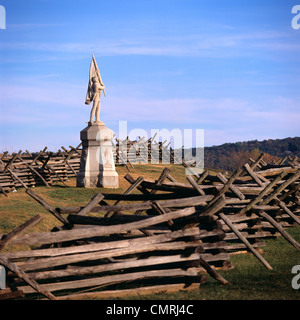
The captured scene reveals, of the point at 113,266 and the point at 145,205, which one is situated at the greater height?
the point at 145,205

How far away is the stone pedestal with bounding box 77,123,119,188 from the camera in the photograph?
72.3 ft

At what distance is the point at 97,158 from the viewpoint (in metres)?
22.2

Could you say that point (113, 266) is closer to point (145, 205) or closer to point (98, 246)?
point (98, 246)

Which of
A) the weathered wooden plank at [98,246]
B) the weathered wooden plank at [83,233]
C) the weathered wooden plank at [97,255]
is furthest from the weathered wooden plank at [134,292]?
the weathered wooden plank at [83,233]

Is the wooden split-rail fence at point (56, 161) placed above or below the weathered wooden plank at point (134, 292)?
above

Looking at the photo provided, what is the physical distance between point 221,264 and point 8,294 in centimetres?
433

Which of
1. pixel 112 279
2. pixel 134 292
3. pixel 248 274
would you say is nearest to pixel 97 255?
pixel 112 279

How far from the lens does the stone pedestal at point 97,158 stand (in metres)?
A: 22.0

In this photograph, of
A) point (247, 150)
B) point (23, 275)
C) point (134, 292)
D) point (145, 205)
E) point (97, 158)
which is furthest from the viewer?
point (247, 150)

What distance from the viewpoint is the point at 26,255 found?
6.71m

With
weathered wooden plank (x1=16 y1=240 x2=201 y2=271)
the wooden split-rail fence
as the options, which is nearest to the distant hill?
the wooden split-rail fence

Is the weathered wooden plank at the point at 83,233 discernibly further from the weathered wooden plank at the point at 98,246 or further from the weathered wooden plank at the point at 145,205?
the weathered wooden plank at the point at 145,205
